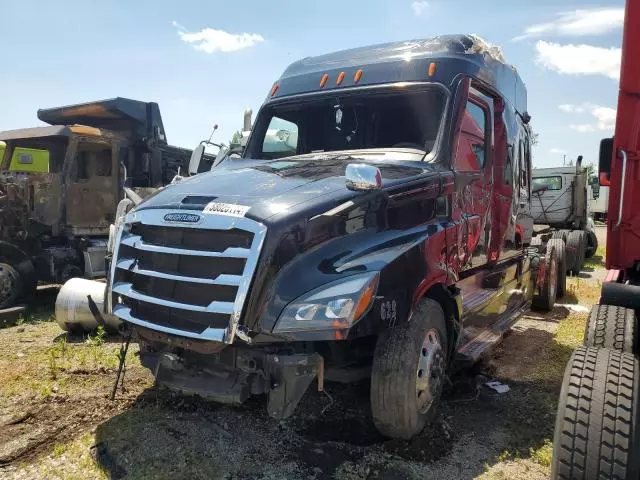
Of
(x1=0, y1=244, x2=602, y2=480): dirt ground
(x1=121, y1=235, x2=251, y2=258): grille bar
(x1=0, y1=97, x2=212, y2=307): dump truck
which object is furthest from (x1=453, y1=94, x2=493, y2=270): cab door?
(x1=0, y1=97, x2=212, y2=307): dump truck

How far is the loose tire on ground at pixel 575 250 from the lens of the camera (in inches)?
468

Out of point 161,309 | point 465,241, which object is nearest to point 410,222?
point 465,241

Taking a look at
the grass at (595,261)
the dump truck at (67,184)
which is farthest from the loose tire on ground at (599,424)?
the grass at (595,261)

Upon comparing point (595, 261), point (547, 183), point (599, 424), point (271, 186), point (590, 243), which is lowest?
point (595, 261)

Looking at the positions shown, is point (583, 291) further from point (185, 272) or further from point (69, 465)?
point (69, 465)

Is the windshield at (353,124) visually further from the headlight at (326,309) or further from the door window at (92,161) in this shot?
the door window at (92,161)

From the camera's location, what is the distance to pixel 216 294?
296cm

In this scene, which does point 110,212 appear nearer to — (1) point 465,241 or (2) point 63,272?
(2) point 63,272

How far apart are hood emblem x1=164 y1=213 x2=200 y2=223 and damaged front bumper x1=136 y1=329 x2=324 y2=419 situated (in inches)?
27.2

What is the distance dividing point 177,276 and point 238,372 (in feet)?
2.17

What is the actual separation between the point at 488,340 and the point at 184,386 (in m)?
2.83

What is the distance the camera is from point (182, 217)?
3092 mm

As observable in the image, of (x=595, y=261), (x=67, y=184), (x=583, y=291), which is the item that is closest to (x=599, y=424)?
(x=67, y=184)

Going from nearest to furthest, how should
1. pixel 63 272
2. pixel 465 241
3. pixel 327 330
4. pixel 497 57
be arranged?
pixel 327 330 < pixel 465 241 < pixel 497 57 < pixel 63 272
